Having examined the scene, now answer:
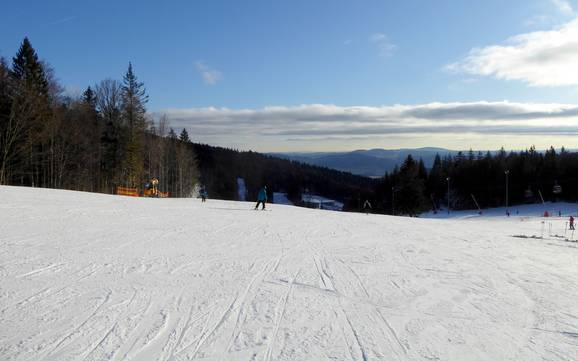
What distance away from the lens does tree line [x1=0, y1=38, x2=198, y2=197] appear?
121 ft

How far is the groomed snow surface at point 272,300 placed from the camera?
4871mm

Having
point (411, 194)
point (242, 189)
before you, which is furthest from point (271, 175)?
point (411, 194)

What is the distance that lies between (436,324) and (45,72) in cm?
4925

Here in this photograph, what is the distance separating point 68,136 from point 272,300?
43.2m

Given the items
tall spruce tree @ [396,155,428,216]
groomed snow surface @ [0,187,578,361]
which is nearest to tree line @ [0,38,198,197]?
groomed snow surface @ [0,187,578,361]

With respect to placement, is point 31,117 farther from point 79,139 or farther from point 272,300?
point 272,300

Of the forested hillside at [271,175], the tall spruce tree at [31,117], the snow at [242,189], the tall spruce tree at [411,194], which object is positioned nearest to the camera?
the tall spruce tree at [31,117]

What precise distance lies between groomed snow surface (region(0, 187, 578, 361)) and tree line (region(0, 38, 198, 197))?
28768mm

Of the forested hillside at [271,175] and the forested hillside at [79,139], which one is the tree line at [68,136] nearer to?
the forested hillside at [79,139]

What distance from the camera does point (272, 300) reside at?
6.66 meters

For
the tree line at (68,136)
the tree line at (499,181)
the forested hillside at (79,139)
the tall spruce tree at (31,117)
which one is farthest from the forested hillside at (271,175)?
the tall spruce tree at (31,117)

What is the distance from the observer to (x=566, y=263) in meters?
11.4

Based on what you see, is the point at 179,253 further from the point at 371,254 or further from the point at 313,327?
the point at 313,327

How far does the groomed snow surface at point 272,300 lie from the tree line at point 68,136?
94.4 feet
